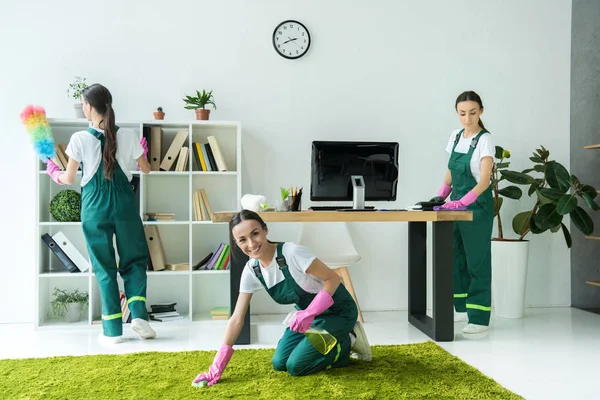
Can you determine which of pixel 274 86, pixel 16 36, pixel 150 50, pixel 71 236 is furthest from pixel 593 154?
pixel 16 36

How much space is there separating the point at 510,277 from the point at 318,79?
79.3 inches

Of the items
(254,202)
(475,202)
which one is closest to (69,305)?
(254,202)

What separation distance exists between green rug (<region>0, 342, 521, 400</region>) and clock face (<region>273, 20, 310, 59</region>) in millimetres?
2312

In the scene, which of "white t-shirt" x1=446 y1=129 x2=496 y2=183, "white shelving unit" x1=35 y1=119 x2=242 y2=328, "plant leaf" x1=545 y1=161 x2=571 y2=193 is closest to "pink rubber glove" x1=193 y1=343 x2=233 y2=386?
"white shelving unit" x1=35 y1=119 x2=242 y2=328

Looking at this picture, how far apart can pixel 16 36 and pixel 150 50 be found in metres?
0.91

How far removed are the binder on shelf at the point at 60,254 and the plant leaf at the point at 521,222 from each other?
312cm

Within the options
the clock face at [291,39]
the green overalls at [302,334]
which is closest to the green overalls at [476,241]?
the green overalls at [302,334]

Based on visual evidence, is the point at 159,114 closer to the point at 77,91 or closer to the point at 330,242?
the point at 77,91

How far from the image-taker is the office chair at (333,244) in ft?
13.5

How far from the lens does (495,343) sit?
3.51 metres

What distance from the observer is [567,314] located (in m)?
4.50

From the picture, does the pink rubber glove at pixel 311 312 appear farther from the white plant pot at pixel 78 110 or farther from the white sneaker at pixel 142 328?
the white plant pot at pixel 78 110

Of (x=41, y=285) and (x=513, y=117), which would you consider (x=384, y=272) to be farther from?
(x=41, y=285)

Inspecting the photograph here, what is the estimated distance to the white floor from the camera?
2752mm
